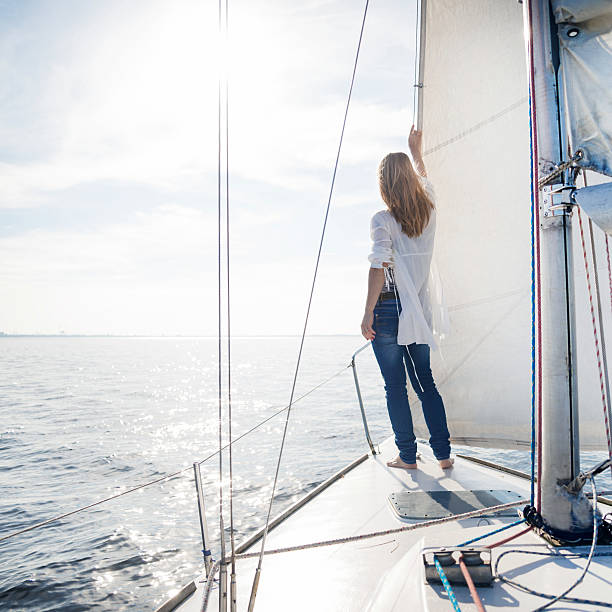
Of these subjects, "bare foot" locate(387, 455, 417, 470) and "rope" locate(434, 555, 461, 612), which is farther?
"bare foot" locate(387, 455, 417, 470)

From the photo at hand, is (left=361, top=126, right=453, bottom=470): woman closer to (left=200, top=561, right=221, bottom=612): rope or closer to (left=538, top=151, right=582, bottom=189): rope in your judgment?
(left=538, top=151, right=582, bottom=189): rope

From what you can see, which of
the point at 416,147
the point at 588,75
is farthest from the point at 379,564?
the point at 416,147

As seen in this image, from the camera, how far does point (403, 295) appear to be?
215 centimetres

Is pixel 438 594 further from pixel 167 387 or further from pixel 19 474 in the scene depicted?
pixel 167 387

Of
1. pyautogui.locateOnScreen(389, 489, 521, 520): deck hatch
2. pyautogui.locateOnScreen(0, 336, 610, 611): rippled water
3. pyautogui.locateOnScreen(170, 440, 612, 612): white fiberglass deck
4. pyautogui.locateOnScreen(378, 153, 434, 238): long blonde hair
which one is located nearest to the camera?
pyautogui.locateOnScreen(170, 440, 612, 612): white fiberglass deck

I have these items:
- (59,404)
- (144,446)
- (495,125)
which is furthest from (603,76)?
(59,404)

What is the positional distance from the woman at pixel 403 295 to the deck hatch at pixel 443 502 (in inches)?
14.3

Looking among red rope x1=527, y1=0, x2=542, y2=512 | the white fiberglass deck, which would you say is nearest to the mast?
red rope x1=527, y1=0, x2=542, y2=512

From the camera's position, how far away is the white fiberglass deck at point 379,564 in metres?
0.99

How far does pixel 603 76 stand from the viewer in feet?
3.95

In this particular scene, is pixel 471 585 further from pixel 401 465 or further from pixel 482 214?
pixel 482 214

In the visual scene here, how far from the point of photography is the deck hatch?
169 cm

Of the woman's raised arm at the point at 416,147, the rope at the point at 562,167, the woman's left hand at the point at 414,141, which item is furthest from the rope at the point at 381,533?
the woman's left hand at the point at 414,141

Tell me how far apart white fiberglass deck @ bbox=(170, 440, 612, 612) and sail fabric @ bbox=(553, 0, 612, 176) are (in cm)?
100
